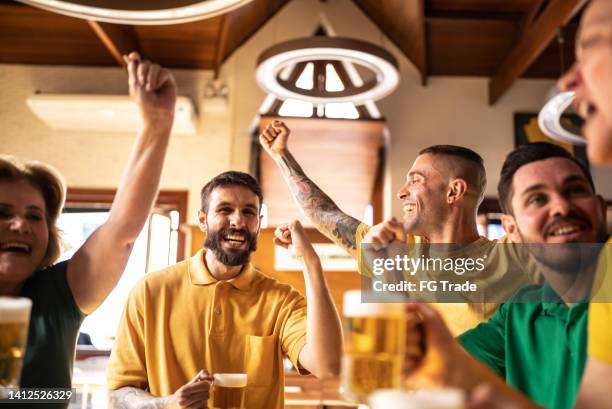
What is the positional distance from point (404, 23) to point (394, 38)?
0.36 m

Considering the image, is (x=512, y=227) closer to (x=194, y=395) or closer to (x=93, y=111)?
(x=194, y=395)

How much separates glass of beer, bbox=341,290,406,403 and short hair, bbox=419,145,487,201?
2.84 feet

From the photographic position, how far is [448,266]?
56.8 inches

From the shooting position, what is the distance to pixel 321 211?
6.27 ft

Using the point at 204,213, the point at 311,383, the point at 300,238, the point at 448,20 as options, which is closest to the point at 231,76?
the point at 448,20

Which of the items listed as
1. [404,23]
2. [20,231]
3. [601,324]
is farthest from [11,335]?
[404,23]

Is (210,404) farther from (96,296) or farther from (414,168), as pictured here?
(414,168)

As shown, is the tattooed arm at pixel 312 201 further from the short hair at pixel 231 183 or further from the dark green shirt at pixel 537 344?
the dark green shirt at pixel 537 344

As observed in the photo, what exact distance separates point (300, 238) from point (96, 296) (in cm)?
46

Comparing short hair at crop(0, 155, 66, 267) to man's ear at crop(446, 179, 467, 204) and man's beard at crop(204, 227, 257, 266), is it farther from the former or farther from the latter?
man's ear at crop(446, 179, 467, 204)

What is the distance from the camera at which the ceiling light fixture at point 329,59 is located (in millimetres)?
2834

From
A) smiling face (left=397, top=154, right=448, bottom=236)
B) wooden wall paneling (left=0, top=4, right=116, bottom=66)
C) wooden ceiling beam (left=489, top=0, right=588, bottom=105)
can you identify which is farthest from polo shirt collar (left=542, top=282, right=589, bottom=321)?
wooden wall paneling (left=0, top=4, right=116, bottom=66)

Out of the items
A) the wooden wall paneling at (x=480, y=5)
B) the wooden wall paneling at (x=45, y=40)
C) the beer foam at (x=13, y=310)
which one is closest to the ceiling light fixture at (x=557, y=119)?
the wooden wall paneling at (x=480, y=5)

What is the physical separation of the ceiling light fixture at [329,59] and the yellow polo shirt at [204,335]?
1.47m
